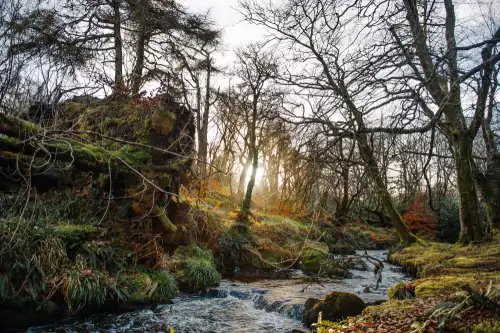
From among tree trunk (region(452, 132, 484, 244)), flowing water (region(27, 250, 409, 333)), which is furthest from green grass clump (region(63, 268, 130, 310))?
tree trunk (region(452, 132, 484, 244))

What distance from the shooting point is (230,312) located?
21.1 feet

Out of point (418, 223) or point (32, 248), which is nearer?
point (32, 248)

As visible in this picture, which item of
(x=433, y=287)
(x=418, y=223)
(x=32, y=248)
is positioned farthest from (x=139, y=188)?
(x=418, y=223)

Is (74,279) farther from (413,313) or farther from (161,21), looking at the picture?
(161,21)

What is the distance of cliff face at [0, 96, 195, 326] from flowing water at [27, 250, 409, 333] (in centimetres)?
39

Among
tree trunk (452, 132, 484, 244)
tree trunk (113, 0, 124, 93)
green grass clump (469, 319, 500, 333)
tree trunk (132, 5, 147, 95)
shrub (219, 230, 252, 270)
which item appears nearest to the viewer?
green grass clump (469, 319, 500, 333)

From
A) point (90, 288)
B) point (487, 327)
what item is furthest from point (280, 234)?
point (487, 327)

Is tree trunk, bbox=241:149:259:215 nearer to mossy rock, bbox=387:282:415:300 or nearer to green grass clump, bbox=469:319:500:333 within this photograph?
mossy rock, bbox=387:282:415:300

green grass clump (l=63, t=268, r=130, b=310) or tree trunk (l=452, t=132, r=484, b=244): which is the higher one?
tree trunk (l=452, t=132, r=484, b=244)

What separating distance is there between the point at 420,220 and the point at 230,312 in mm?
13091

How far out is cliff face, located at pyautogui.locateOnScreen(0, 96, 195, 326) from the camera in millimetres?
4875

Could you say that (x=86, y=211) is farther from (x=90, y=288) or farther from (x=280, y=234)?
(x=280, y=234)

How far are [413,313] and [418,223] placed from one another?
15.7 metres

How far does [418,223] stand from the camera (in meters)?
16.4
